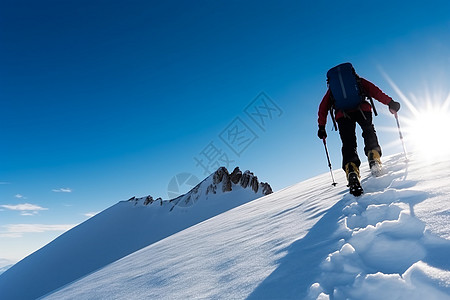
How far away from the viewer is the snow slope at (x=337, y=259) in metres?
1.50

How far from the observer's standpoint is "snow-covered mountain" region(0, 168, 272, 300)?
36.1m

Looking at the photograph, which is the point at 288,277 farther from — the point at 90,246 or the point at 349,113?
the point at 90,246

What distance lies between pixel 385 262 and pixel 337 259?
312 millimetres

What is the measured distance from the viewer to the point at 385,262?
1718 mm

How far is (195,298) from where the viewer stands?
7.04ft

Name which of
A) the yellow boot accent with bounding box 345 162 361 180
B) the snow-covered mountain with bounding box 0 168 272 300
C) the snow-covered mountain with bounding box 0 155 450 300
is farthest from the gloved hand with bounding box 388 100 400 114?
the snow-covered mountain with bounding box 0 168 272 300

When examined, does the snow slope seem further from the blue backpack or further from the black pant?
the blue backpack

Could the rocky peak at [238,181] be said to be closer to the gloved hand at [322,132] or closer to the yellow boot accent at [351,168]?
the gloved hand at [322,132]

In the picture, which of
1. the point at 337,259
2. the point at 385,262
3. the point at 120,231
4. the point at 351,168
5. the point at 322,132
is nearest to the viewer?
the point at 385,262

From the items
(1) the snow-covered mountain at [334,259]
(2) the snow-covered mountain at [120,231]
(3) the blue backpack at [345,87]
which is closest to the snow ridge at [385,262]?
(1) the snow-covered mountain at [334,259]

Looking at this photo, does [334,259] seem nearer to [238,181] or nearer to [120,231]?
[120,231]

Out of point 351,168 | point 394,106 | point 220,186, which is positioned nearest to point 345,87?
point 394,106

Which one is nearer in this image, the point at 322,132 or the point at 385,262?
the point at 385,262

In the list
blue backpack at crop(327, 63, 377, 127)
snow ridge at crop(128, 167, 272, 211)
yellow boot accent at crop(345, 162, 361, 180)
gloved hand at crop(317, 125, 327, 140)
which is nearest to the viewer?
yellow boot accent at crop(345, 162, 361, 180)
